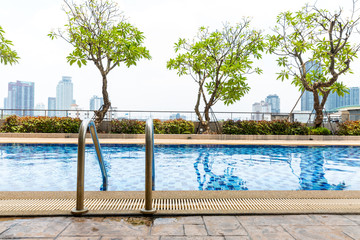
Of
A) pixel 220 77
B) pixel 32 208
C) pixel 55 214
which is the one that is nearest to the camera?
pixel 55 214

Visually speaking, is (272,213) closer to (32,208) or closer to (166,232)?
(166,232)

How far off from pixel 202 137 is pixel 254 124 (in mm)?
3751

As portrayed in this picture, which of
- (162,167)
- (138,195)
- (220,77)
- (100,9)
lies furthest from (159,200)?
(100,9)

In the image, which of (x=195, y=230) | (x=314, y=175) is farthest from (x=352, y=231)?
(x=314, y=175)

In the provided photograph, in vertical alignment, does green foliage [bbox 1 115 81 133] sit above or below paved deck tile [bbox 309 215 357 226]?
above

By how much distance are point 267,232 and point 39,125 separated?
15926 millimetres

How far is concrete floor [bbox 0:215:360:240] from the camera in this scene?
247cm

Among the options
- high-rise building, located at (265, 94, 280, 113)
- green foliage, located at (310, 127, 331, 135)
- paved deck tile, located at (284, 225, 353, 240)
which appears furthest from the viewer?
high-rise building, located at (265, 94, 280, 113)

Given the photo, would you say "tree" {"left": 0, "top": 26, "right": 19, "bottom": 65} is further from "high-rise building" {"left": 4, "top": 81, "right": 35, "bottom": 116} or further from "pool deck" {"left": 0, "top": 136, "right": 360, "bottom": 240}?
"high-rise building" {"left": 4, "top": 81, "right": 35, "bottom": 116}

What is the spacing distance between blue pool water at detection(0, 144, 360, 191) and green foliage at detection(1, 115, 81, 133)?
398 cm

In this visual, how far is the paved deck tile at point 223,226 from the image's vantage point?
8.36ft

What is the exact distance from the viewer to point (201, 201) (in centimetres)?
365

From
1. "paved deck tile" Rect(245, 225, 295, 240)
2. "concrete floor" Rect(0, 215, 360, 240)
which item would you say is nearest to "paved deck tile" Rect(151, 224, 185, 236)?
"concrete floor" Rect(0, 215, 360, 240)

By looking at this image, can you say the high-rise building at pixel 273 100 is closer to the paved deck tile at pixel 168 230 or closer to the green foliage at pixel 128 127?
the green foliage at pixel 128 127
